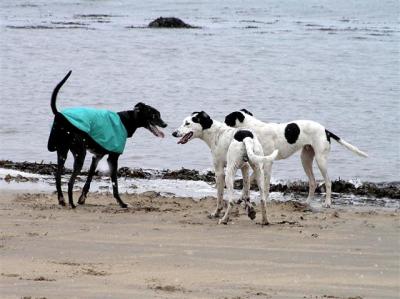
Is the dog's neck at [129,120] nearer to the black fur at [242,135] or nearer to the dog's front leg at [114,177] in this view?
the dog's front leg at [114,177]

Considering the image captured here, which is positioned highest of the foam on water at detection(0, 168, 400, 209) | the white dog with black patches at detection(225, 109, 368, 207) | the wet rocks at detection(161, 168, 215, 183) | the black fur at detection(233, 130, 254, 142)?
the black fur at detection(233, 130, 254, 142)

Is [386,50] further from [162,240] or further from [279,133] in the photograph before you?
[162,240]

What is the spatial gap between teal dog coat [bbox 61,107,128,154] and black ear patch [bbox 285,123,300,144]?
1.98 meters

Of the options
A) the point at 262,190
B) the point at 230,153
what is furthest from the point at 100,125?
the point at 262,190

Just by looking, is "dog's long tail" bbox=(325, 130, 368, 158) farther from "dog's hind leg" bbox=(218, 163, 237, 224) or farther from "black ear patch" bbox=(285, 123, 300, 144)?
"dog's hind leg" bbox=(218, 163, 237, 224)

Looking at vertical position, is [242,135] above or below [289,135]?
above

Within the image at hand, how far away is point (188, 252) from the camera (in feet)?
26.4

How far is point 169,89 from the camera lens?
78.3 ft

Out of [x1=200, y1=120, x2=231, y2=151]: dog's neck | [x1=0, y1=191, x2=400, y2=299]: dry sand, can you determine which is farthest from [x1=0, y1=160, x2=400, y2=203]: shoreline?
[x1=200, y1=120, x2=231, y2=151]: dog's neck

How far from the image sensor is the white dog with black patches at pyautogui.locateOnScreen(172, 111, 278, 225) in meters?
9.59

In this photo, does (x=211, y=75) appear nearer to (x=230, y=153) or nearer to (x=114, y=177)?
(x=114, y=177)

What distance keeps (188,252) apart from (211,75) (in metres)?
19.5

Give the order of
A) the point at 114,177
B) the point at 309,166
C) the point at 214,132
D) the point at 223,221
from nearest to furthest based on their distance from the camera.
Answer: the point at 223,221
the point at 214,132
the point at 114,177
the point at 309,166

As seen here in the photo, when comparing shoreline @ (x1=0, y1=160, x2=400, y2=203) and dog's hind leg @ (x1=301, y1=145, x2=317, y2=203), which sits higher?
dog's hind leg @ (x1=301, y1=145, x2=317, y2=203)
